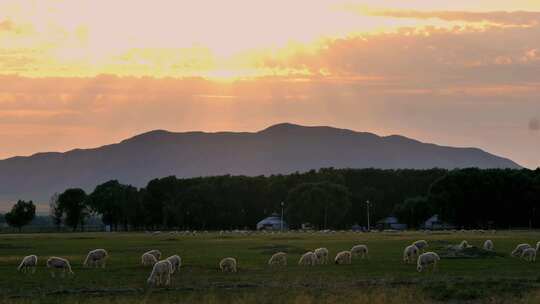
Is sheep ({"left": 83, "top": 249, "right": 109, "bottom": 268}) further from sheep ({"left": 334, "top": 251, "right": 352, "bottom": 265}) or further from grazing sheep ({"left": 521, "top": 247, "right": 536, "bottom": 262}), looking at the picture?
grazing sheep ({"left": 521, "top": 247, "right": 536, "bottom": 262})

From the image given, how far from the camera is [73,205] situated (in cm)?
19012

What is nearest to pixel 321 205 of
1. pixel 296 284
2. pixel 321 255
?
pixel 321 255

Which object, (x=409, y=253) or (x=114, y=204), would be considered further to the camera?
(x=114, y=204)

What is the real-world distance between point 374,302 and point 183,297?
704 centimetres

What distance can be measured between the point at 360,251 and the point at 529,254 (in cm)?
993

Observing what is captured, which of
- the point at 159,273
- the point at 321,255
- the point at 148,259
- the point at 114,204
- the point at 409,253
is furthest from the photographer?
the point at 114,204

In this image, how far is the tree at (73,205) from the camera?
621ft

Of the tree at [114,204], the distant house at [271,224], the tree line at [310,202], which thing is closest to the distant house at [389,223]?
the tree line at [310,202]

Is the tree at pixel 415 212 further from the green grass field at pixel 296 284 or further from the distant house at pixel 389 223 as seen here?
the green grass field at pixel 296 284

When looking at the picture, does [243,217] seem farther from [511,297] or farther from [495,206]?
[511,297]

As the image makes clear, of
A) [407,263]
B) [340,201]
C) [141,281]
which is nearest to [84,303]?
[141,281]

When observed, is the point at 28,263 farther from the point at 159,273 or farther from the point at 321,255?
the point at 321,255

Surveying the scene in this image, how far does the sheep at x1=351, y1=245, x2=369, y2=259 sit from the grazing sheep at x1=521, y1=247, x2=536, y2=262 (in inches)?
361

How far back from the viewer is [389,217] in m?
192
